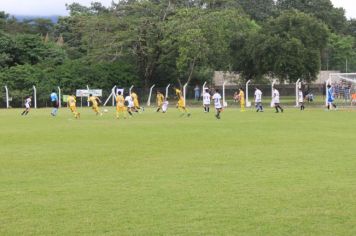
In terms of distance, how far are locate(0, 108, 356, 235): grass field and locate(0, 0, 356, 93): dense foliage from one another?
30338mm

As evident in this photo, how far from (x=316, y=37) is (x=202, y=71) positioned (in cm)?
1435

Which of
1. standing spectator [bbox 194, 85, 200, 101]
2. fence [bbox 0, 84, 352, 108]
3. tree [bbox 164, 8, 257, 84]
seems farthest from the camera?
standing spectator [bbox 194, 85, 200, 101]

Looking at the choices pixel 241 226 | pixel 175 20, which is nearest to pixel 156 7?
pixel 175 20

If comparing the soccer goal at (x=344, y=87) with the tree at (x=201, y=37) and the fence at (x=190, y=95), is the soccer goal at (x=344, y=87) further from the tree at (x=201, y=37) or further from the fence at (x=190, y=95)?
the tree at (x=201, y=37)

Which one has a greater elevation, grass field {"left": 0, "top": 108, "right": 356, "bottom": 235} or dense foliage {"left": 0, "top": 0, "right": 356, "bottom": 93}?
dense foliage {"left": 0, "top": 0, "right": 356, "bottom": 93}

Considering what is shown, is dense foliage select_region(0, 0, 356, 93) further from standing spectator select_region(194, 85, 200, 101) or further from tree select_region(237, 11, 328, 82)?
standing spectator select_region(194, 85, 200, 101)

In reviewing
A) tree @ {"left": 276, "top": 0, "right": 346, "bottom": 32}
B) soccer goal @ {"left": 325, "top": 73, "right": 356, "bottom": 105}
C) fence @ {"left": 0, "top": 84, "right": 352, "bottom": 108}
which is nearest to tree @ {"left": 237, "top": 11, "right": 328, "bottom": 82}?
fence @ {"left": 0, "top": 84, "right": 352, "bottom": 108}

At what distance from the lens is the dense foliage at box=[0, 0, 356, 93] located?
4894cm

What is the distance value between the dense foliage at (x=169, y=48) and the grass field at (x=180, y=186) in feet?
99.5

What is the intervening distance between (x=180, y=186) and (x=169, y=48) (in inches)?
1840

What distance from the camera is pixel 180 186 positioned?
10289 millimetres

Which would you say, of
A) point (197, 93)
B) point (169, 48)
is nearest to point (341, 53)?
point (197, 93)

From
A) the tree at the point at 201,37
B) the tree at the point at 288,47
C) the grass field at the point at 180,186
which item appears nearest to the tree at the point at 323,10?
the tree at the point at 201,37

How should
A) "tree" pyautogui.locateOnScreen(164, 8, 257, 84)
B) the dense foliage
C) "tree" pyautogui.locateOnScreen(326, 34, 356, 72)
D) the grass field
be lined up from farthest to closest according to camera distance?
"tree" pyautogui.locateOnScreen(326, 34, 356, 72), "tree" pyautogui.locateOnScreen(164, 8, 257, 84), the dense foliage, the grass field
